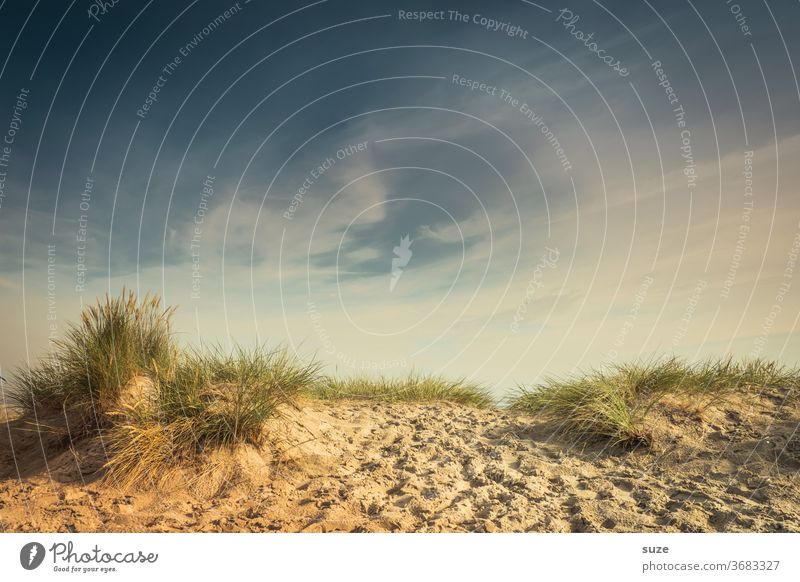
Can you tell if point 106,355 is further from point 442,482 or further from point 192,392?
point 442,482

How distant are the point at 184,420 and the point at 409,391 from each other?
505 centimetres

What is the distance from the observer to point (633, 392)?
795 centimetres

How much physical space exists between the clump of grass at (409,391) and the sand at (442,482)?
2.24m

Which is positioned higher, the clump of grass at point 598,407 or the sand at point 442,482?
the clump of grass at point 598,407

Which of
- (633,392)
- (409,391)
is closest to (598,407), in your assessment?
(633,392)

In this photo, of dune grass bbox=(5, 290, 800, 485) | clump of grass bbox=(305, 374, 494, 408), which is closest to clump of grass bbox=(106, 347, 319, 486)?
dune grass bbox=(5, 290, 800, 485)

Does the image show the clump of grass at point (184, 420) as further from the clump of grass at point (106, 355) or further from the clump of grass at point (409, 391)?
the clump of grass at point (409, 391)

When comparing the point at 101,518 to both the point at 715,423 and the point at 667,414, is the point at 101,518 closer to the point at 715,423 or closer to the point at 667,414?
the point at 667,414

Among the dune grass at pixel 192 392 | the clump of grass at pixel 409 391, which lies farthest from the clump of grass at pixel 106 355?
the clump of grass at pixel 409 391

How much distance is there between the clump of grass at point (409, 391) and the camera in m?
10.3

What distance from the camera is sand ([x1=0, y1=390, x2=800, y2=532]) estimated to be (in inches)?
211

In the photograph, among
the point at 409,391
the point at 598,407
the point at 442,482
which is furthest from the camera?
the point at 409,391

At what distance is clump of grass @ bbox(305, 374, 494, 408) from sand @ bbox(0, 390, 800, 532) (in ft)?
7.34
